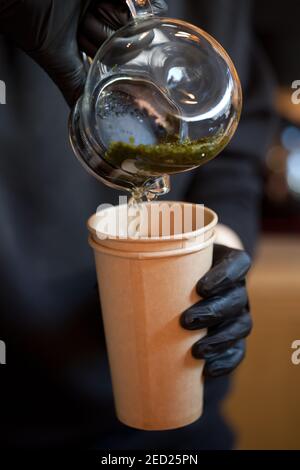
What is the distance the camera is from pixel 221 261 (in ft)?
2.07

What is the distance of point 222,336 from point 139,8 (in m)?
0.31

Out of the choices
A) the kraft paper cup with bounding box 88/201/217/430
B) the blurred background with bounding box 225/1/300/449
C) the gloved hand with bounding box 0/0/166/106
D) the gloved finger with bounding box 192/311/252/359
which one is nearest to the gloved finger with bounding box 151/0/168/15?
the gloved hand with bounding box 0/0/166/106

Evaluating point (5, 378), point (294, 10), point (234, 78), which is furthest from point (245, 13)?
Answer: point (5, 378)

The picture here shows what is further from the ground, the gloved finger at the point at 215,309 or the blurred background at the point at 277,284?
the gloved finger at the point at 215,309

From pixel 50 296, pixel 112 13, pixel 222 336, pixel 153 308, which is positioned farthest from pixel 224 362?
pixel 112 13

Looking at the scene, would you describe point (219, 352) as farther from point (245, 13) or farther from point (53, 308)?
point (245, 13)

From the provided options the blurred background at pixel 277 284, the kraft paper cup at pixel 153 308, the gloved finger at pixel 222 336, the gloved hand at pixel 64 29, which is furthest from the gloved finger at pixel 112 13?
the blurred background at pixel 277 284

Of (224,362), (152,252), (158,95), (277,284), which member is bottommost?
(277,284)

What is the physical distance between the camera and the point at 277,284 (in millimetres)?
1315

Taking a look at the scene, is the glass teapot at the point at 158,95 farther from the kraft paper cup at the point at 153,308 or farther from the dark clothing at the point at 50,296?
the dark clothing at the point at 50,296

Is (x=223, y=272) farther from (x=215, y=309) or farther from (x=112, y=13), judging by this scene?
(x=112, y=13)

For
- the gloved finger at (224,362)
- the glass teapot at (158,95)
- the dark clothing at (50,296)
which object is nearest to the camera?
the glass teapot at (158,95)

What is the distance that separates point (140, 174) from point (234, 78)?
0.36 ft

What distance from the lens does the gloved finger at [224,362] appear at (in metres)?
0.63
